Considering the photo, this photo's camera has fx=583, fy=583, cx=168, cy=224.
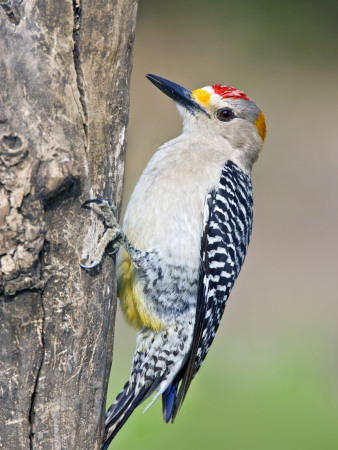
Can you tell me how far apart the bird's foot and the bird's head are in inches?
45.9

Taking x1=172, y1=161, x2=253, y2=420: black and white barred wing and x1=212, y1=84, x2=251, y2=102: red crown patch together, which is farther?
x1=212, y1=84, x2=251, y2=102: red crown patch

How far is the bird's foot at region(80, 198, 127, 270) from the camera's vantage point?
2.54m

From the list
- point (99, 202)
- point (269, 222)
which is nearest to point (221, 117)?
point (99, 202)

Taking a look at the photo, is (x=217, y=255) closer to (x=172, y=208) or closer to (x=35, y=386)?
(x=172, y=208)

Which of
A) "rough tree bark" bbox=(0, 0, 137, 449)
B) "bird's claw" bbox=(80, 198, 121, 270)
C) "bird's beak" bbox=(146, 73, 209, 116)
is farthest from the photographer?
"bird's beak" bbox=(146, 73, 209, 116)

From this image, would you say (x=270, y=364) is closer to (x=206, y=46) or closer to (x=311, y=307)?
(x=311, y=307)

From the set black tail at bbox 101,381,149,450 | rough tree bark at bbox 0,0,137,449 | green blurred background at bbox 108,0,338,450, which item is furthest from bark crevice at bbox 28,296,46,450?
green blurred background at bbox 108,0,338,450

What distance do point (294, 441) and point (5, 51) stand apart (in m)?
4.55

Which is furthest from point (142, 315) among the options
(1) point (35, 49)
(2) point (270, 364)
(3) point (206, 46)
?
(3) point (206, 46)

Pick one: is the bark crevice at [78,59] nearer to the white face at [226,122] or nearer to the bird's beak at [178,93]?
the bird's beak at [178,93]

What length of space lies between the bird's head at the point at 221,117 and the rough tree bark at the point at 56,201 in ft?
3.60

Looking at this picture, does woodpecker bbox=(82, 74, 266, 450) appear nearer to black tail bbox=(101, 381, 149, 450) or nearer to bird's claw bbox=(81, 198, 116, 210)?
black tail bbox=(101, 381, 149, 450)

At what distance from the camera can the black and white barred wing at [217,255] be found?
125 inches

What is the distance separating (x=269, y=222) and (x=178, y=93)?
4.88 m
